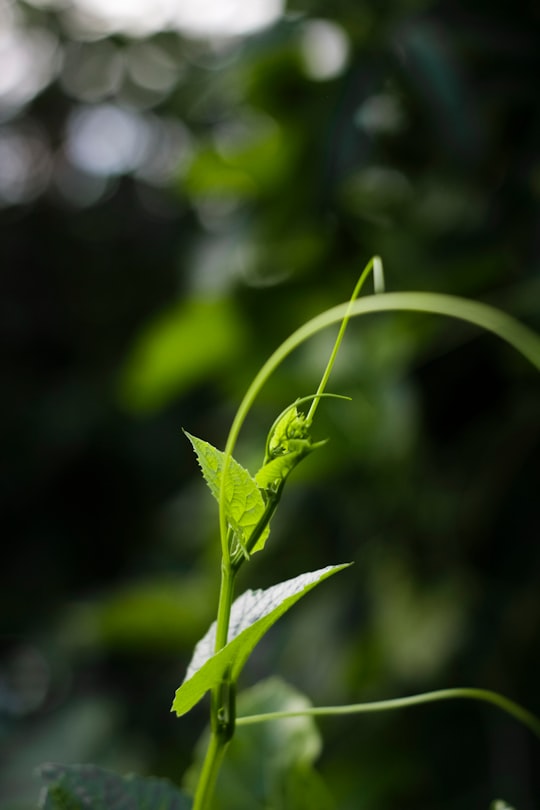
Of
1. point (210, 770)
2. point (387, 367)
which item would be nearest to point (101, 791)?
point (210, 770)

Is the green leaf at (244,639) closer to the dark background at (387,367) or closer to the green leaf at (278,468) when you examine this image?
the green leaf at (278,468)

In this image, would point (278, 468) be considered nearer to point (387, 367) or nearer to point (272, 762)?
point (272, 762)

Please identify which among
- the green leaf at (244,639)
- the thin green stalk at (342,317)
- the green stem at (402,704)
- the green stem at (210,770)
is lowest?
the green stem at (402,704)

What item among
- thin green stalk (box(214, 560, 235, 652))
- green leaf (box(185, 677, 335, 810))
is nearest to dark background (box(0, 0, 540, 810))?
green leaf (box(185, 677, 335, 810))

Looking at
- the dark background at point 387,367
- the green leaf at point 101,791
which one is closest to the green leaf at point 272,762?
the green leaf at point 101,791

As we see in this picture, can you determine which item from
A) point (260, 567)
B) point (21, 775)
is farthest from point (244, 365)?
point (21, 775)

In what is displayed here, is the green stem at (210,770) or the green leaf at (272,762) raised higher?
the green stem at (210,770)

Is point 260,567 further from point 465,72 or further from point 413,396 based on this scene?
point 465,72
